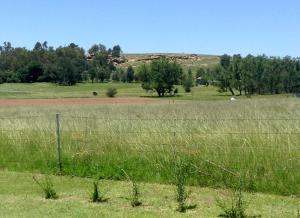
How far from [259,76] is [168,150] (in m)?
107

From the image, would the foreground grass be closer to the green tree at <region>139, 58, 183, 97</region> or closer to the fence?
the fence

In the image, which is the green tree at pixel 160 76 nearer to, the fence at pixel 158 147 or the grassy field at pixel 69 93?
the grassy field at pixel 69 93

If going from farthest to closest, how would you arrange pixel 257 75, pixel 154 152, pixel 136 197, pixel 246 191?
pixel 257 75, pixel 154 152, pixel 246 191, pixel 136 197

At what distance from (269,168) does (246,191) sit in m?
0.78

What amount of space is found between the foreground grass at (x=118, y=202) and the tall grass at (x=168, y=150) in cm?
54

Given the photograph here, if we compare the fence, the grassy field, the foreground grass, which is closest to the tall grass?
the fence

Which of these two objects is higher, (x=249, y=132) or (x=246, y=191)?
(x=249, y=132)

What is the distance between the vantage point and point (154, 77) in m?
119

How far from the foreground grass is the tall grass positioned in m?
0.54

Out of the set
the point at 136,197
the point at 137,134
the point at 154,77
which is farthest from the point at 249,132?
the point at 154,77

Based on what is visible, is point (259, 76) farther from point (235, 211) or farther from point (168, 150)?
point (235, 211)

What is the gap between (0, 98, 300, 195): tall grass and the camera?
11.5 m

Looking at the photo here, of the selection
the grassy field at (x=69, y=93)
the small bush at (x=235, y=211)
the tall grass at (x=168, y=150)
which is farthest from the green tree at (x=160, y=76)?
the small bush at (x=235, y=211)

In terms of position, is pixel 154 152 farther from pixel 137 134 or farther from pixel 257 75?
pixel 257 75
